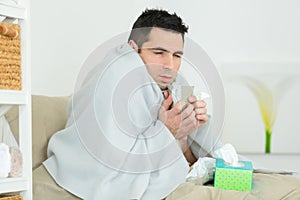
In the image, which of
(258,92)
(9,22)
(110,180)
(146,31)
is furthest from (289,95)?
(9,22)

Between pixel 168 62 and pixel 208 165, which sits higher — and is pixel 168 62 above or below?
above

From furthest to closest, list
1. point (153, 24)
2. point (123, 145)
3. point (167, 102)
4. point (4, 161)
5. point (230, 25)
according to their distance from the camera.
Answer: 1. point (230, 25)
2. point (153, 24)
3. point (167, 102)
4. point (123, 145)
5. point (4, 161)

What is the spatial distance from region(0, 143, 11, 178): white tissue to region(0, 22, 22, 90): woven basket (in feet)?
Answer: 0.52

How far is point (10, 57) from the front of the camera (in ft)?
4.50

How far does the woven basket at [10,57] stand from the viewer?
4.41 ft

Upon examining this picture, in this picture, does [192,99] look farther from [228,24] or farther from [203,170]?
[228,24]

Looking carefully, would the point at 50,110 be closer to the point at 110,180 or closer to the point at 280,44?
the point at 110,180

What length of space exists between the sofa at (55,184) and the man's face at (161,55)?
0.34 metres

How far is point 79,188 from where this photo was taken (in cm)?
156

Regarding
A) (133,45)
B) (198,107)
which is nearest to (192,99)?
(198,107)

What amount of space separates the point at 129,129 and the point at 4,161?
1.24 ft

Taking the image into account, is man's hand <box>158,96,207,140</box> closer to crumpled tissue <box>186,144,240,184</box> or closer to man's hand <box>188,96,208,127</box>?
man's hand <box>188,96,208,127</box>

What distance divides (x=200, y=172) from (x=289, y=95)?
130cm

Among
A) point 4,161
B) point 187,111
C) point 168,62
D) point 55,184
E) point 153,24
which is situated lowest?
point 55,184
